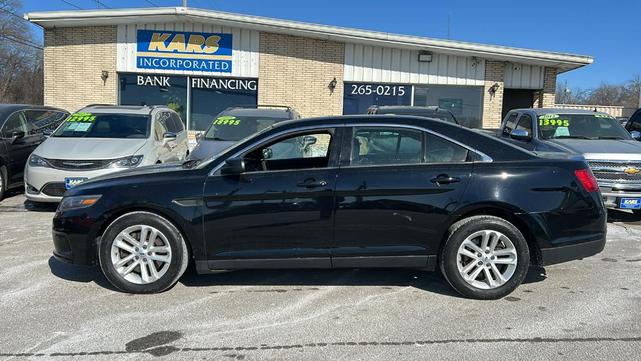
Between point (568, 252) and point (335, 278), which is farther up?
point (568, 252)

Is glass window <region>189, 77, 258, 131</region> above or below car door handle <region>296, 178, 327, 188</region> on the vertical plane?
above

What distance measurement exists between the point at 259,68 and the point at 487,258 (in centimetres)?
1246

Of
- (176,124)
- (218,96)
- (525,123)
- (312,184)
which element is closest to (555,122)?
(525,123)

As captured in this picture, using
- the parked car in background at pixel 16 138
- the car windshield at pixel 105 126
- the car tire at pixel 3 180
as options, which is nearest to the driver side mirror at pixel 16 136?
the parked car in background at pixel 16 138

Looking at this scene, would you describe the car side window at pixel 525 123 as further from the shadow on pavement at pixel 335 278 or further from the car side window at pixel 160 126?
the car side window at pixel 160 126

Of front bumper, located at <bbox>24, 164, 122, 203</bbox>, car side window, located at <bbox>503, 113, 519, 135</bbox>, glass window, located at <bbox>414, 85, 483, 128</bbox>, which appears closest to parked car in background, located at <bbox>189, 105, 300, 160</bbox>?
front bumper, located at <bbox>24, 164, 122, 203</bbox>

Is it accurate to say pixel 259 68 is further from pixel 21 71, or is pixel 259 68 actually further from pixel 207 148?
pixel 21 71

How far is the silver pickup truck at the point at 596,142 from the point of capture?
7.55 metres

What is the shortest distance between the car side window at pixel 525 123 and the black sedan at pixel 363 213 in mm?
4993

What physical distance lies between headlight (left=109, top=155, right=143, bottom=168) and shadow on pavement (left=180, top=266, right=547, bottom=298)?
3.21 metres

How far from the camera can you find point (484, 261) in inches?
178

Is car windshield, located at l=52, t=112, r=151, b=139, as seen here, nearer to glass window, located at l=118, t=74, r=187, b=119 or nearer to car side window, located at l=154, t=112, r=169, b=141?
car side window, located at l=154, t=112, r=169, b=141

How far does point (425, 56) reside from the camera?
1592 cm

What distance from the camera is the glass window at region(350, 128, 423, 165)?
463cm
